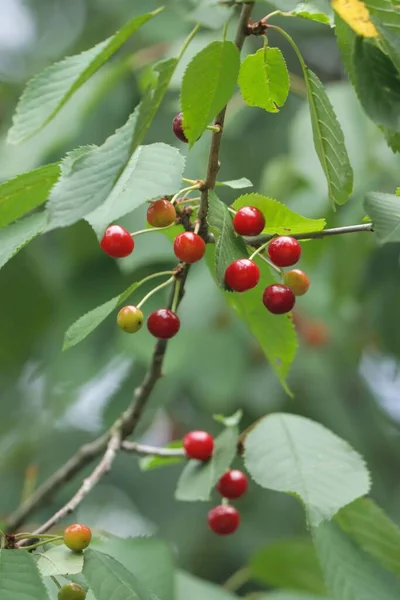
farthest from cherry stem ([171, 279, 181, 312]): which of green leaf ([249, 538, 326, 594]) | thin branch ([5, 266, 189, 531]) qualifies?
green leaf ([249, 538, 326, 594])

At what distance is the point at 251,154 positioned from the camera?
6.59 feet

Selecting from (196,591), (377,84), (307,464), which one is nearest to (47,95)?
(377,84)

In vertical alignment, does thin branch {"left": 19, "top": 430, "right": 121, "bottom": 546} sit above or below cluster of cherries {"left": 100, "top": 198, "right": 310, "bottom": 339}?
below

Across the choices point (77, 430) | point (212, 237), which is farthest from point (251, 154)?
point (212, 237)

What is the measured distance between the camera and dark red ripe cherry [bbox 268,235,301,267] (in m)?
0.79

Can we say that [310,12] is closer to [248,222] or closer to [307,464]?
[248,222]

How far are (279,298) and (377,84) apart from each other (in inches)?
10.2

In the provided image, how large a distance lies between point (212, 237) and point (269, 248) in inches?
2.2

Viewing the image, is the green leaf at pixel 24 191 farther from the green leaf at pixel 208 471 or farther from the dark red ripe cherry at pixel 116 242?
the green leaf at pixel 208 471

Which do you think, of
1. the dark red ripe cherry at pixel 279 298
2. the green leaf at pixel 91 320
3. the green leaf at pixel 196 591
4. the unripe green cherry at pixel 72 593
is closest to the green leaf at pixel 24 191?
the green leaf at pixel 91 320

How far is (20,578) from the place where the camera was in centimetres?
71

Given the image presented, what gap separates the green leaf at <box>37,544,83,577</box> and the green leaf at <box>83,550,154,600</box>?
0.01 metres

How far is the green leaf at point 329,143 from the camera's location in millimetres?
725

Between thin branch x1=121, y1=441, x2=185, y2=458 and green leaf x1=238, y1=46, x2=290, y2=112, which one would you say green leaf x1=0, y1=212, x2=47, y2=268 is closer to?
green leaf x1=238, y1=46, x2=290, y2=112
